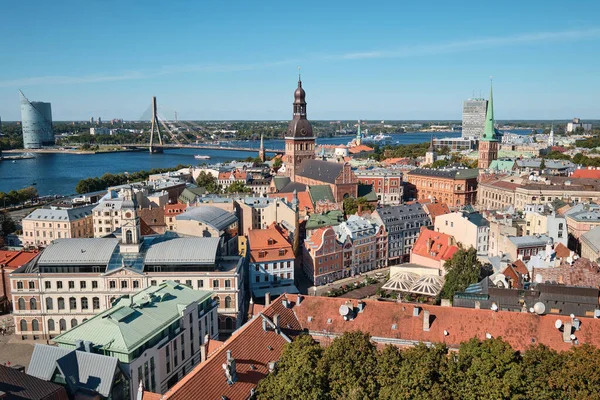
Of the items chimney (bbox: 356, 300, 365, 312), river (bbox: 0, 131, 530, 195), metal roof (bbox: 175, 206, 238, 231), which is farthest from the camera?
river (bbox: 0, 131, 530, 195)

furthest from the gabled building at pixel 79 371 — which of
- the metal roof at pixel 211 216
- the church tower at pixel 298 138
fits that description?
the church tower at pixel 298 138

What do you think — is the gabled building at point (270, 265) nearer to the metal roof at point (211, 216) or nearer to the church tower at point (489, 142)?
the metal roof at point (211, 216)

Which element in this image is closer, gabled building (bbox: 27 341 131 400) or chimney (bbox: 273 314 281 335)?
gabled building (bbox: 27 341 131 400)

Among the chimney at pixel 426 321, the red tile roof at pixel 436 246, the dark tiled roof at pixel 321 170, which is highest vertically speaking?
the dark tiled roof at pixel 321 170

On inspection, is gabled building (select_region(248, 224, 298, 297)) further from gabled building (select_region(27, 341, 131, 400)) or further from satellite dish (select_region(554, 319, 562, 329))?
satellite dish (select_region(554, 319, 562, 329))

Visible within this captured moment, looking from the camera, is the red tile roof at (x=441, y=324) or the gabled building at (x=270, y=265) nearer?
the red tile roof at (x=441, y=324)

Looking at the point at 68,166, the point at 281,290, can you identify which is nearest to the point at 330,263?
the point at 281,290

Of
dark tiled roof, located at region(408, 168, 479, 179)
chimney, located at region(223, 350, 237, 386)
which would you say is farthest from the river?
chimney, located at region(223, 350, 237, 386)
